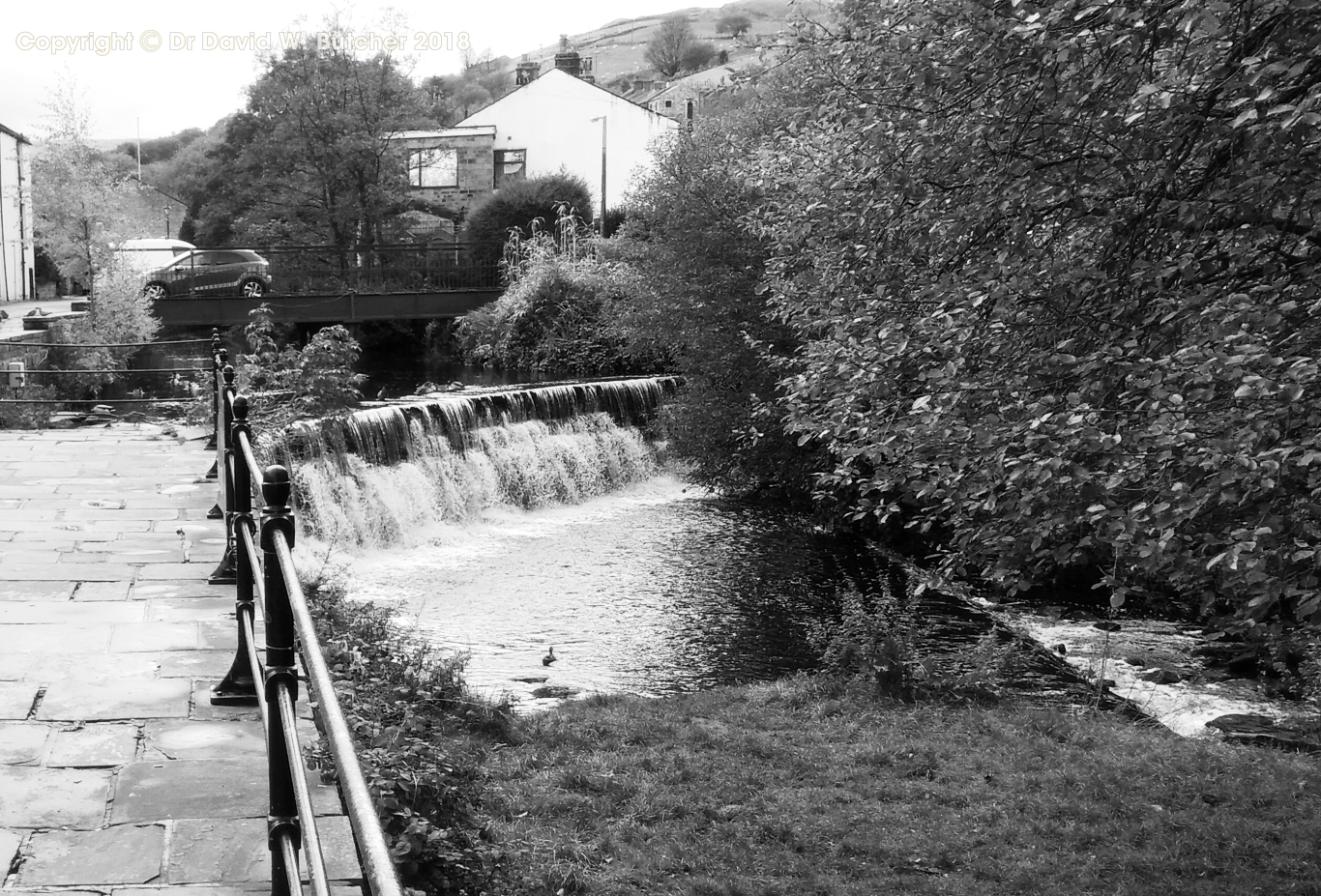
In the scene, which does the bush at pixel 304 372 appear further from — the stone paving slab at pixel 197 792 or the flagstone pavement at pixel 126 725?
the stone paving slab at pixel 197 792

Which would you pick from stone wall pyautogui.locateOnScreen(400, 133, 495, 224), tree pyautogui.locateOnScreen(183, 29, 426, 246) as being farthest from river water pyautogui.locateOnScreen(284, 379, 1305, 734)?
stone wall pyautogui.locateOnScreen(400, 133, 495, 224)

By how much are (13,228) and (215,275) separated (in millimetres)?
15649

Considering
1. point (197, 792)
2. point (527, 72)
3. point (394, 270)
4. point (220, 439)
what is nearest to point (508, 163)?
point (527, 72)

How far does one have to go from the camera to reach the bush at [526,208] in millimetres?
41625

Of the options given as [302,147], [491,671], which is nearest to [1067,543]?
[491,671]

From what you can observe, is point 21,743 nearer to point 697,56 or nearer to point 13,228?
point 13,228

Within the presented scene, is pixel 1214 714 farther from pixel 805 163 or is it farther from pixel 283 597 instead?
pixel 283 597

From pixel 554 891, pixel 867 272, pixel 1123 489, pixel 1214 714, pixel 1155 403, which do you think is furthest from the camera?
pixel 1214 714

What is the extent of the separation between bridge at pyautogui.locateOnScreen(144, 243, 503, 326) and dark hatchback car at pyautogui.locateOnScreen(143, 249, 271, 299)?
47 millimetres

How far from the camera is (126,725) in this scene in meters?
4.11

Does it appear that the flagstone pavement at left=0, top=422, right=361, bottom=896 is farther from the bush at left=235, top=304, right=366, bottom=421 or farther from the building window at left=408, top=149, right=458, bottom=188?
the building window at left=408, top=149, right=458, bottom=188

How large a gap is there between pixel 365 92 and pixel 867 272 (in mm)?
42116

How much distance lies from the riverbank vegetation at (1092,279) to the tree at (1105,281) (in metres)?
0.02

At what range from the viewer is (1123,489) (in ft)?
18.1
